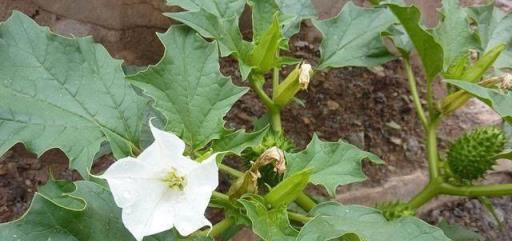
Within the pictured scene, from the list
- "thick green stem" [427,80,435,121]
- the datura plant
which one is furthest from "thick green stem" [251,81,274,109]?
"thick green stem" [427,80,435,121]

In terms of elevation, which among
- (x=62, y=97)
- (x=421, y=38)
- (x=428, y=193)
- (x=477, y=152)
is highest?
(x=62, y=97)

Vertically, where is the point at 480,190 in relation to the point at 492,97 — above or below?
below

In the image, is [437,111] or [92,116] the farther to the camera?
[437,111]

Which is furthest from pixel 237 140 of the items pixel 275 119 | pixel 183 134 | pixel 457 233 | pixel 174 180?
pixel 457 233

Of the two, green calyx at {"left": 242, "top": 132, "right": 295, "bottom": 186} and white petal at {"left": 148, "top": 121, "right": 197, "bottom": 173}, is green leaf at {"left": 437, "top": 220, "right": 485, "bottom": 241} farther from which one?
white petal at {"left": 148, "top": 121, "right": 197, "bottom": 173}

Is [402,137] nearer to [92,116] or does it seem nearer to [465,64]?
[465,64]

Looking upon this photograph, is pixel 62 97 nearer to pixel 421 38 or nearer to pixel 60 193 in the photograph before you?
pixel 60 193

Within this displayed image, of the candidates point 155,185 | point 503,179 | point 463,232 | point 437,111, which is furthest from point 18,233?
point 503,179
